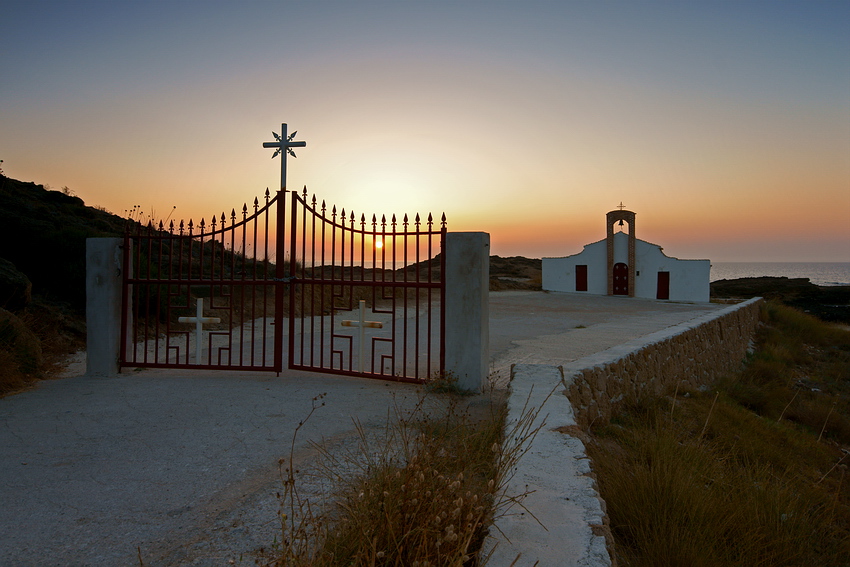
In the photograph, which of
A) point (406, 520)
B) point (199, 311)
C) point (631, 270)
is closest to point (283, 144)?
point (199, 311)

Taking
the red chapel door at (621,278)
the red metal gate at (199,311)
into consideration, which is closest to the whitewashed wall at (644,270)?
the red chapel door at (621,278)

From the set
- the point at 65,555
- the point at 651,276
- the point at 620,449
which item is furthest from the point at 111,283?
the point at 651,276

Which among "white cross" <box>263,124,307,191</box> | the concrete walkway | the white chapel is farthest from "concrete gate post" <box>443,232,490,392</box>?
the white chapel

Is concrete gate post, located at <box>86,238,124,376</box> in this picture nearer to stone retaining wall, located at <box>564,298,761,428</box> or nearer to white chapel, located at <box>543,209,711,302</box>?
stone retaining wall, located at <box>564,298,761,428</box>

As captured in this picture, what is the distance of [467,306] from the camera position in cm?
642

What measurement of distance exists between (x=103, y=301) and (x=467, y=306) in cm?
511

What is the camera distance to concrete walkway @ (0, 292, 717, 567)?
294cm

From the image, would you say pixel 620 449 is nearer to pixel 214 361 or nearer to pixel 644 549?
pixel 644 549

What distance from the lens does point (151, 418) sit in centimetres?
542

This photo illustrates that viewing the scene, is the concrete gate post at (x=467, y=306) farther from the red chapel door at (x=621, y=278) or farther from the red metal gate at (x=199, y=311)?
the red chapel door at (x=621, y=278)

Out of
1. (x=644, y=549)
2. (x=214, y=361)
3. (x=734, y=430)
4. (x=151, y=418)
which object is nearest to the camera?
(x=644, y=549)

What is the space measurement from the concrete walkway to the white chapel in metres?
22.8

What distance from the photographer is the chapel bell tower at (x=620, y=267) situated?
28.7 m

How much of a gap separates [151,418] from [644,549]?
4.72m
